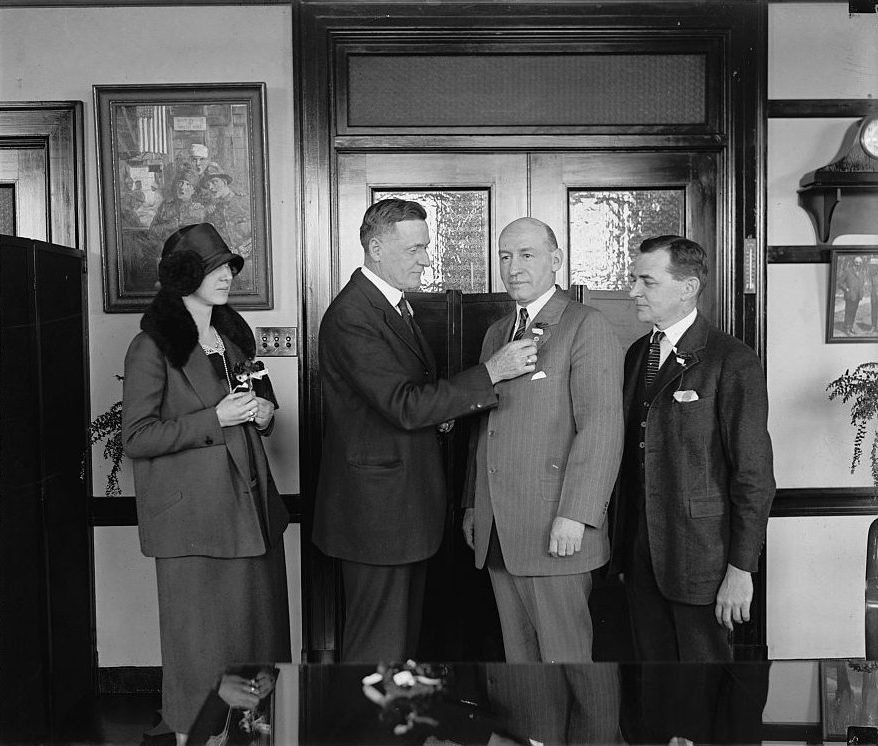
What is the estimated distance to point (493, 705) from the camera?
6.23 feet

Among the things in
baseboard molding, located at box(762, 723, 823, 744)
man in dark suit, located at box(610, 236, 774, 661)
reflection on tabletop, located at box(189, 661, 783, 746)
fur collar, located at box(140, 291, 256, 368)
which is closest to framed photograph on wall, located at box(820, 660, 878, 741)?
baseboard molding, located at box(762, 723, 823, 744)

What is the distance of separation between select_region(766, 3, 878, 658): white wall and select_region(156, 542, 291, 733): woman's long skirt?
8.14 ft

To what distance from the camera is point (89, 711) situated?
3.99 metres

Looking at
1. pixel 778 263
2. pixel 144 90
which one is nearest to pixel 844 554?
pixel 778 263

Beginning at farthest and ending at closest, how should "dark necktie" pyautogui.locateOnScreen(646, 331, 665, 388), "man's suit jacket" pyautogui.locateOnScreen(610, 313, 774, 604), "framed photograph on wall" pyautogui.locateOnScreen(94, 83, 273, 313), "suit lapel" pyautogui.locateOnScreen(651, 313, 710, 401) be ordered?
"framed photograph on wall" pyautogui.locateOnScreen(94, 83, 273, 313), "dark necktie" pyautogui.locateOnScreen(646, 331, 665, 388), "suit lapel" pyautogui.locateOnScreen(651, 313, 710, 401), "man's suit jacket" pyautogui.locateOnScreen(610, 313, 774, 604)

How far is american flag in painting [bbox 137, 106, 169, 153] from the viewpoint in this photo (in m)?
4.16

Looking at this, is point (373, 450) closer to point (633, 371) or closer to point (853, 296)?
point (633, 371)

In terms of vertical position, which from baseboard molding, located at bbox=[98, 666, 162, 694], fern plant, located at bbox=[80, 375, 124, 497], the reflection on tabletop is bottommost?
baseboard molding, located at bbox=[98, 666, 162, 694]

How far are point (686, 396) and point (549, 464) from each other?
47cm

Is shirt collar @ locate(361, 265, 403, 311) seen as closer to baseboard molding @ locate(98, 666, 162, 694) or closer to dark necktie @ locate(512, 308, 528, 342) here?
dark necktie @ locate(512, 308, 528, 342)

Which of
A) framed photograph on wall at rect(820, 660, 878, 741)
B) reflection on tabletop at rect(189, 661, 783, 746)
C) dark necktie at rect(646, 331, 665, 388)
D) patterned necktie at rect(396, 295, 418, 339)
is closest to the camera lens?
reflection on tabletop at rect(189, 661, 783, 746)

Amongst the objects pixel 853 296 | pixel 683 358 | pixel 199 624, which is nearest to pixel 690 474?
pixel 683 358

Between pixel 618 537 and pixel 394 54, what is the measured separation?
2.38 m

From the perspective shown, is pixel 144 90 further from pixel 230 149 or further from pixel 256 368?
pixel 256 368
